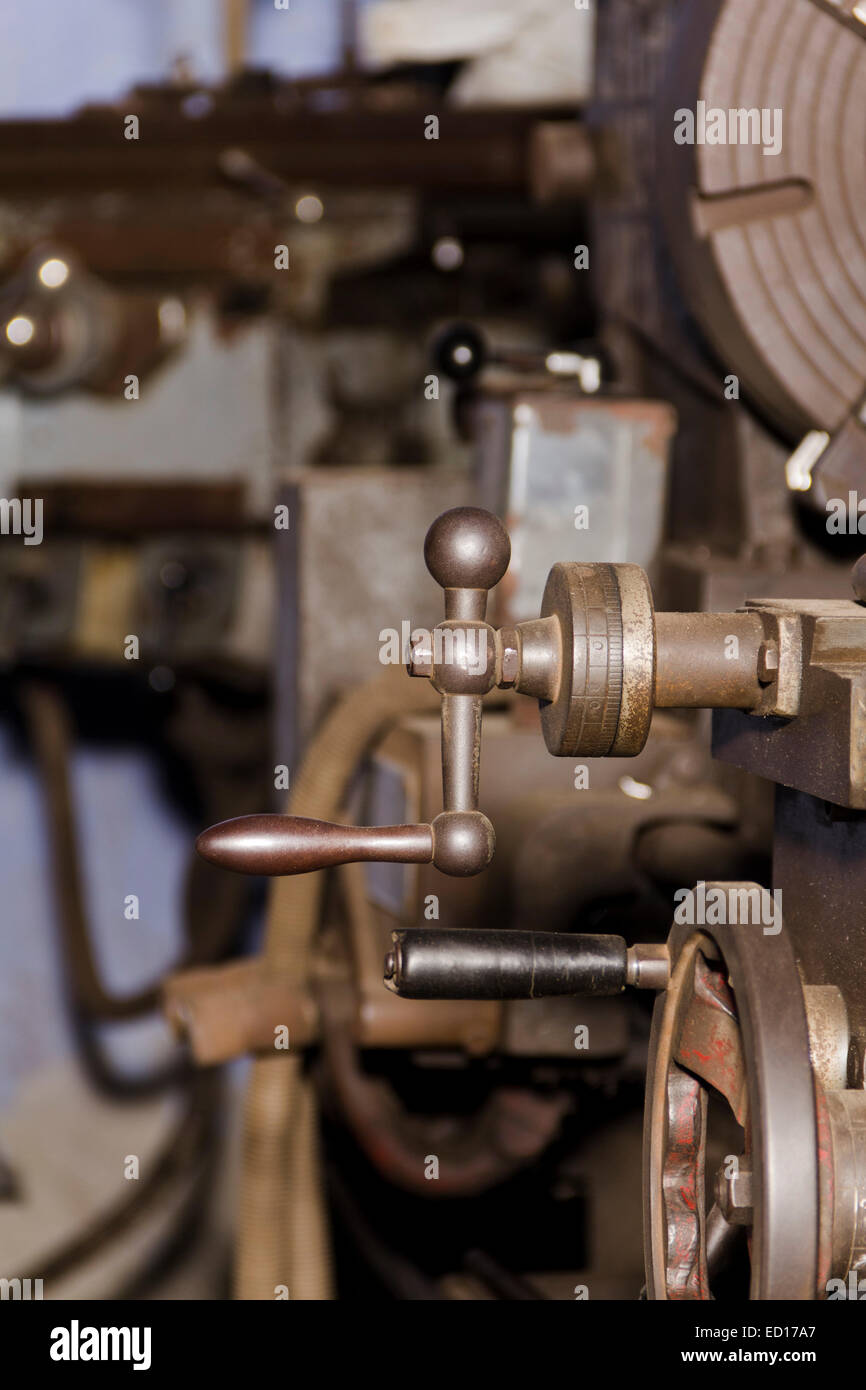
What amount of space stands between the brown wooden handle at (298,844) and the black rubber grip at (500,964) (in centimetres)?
5

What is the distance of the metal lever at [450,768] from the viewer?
70 centimetres

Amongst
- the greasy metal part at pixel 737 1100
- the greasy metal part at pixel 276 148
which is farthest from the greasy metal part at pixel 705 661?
the greasy metal part at pixel 276 148

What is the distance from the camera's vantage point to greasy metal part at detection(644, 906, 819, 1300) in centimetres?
62

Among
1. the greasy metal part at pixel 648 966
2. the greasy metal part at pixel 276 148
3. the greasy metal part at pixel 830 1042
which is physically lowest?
the greasy metal part at pixel 830 1042

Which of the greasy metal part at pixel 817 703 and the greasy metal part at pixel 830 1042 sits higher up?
the greasy metal part at pixel 817 703

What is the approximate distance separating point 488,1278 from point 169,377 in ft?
4.32

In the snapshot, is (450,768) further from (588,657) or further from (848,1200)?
(848,1200)

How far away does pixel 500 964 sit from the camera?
0.72 metres

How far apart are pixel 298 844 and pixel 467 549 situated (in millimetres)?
163

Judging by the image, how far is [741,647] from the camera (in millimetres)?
720

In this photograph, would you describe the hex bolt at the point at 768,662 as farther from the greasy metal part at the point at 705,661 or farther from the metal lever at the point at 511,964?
the metal lever at the point at 511,964

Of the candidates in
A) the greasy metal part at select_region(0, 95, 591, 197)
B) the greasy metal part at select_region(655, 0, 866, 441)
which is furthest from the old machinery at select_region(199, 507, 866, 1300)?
the greasy metal part at select_region(0, 95, 591, 197)

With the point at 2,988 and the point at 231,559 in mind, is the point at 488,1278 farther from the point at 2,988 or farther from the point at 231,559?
the point at 2,988
